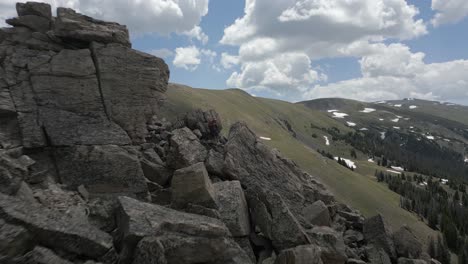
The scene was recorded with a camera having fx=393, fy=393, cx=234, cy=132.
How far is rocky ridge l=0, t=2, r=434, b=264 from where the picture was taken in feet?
54.7

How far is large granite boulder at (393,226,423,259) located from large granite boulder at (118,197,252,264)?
699 inches

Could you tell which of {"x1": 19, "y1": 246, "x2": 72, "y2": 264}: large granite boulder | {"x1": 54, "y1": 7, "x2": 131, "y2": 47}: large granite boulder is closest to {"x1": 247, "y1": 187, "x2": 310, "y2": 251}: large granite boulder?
{"x1": 19, "y1": 246, "x2": 72, "y2": 264}: large granite boulder

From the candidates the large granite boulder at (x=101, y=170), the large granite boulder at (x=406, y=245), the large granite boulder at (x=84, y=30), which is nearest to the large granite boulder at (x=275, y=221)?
the large granite boulder at (x=101, y=170)

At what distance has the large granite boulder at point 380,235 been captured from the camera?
3042 centimetres

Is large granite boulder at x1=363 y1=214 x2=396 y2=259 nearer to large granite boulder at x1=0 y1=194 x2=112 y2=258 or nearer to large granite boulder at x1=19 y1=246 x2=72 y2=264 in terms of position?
large granite boulder at x1=0 y1=194 x2=112 y2=258

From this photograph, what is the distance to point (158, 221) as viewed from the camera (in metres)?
18.0

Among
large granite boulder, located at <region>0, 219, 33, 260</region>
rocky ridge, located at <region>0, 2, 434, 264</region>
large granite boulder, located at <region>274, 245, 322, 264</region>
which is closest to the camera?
large granite boulder, located at <region>0, 219, 33, 260</region>

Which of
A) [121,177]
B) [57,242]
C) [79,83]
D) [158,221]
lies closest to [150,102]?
[79,83]

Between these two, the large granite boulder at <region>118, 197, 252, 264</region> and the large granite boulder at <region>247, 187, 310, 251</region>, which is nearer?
the large granite boulder at <region>118, 197, 252, 264</region>

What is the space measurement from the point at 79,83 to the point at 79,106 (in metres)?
1.65

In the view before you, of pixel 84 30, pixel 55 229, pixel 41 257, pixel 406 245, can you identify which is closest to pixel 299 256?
pixel 55 229

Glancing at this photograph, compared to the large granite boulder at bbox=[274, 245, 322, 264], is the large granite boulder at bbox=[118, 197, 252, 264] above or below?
above

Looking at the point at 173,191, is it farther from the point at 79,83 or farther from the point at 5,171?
the point at 79,83

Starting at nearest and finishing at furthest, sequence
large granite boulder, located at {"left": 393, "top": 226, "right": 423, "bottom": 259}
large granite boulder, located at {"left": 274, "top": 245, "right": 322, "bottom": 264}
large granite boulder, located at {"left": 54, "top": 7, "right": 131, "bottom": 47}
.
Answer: large granite boulder, located at {"left": 274, "top": 245, "right": 322, "bottom": 264}, large granite boulder, located at {"left": 54, "top": 7, "right": 131, "bottom": 47}, large granite boulder, located at {"left": 393, "top": 226, "right": 423, "bottom": 259}
